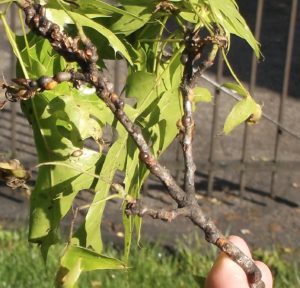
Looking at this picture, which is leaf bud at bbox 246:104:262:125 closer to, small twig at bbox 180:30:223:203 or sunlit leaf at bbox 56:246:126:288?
small twig at bbox 180:30:223:203

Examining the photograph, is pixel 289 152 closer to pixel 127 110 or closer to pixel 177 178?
pixel 177 178

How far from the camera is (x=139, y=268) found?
395 cm

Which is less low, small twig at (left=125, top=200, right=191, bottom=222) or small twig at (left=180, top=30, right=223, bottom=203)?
small twig at (left=180, top=30, right=223, bottom=203)

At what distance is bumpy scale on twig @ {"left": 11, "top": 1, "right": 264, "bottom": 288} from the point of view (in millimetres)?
931

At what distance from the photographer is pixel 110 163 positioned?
106 cm

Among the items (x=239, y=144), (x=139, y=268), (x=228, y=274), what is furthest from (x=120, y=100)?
(x=239, y=144)

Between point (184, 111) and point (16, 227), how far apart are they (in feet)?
11.9

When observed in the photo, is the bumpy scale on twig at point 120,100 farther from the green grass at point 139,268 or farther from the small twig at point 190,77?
the green grass at point 139,268

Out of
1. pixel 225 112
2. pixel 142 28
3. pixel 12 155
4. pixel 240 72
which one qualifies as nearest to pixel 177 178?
pixel 12 155

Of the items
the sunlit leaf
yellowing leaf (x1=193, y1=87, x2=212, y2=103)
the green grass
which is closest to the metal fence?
the green grass

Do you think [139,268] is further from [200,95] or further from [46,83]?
[46,83]

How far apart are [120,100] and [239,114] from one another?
158 mm

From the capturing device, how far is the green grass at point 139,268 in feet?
12.5

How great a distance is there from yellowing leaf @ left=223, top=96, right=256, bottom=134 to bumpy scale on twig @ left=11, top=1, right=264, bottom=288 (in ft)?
0.21
